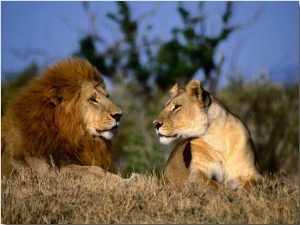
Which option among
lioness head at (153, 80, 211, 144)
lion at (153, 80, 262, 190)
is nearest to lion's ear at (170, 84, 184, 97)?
lion at (153, 80, 262, 190)

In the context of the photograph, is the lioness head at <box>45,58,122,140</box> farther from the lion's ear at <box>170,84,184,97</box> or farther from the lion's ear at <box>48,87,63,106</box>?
the lion's ear at <box>170,84,184,97</box>

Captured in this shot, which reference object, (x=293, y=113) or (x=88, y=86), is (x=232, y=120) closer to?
(x=88, y=86)

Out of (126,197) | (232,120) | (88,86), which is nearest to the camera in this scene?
(126,197)

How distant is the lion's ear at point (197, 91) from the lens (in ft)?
20.0

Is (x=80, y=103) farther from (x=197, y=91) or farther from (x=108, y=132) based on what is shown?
(x=197, y=91)

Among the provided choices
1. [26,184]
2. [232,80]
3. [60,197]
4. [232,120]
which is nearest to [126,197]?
[60,197]

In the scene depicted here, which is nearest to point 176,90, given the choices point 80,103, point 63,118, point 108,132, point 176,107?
point 176,107

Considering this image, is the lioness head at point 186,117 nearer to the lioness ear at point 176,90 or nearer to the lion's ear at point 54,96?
the lioness ear at point 176,90

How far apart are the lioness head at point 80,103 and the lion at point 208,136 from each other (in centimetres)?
52

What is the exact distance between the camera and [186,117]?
6121mm

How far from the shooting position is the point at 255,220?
454cm

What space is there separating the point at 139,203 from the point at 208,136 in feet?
4.50

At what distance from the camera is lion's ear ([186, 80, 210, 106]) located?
609 cm

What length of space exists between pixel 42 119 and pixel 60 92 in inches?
11.6
